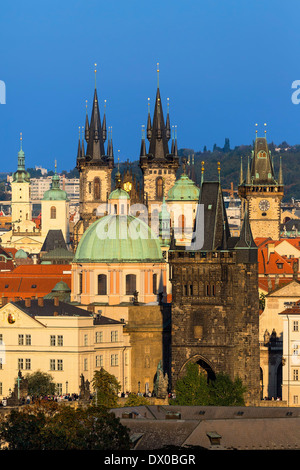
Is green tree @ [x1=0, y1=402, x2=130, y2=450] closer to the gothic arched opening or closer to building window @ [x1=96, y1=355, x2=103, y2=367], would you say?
the gothic arched opening

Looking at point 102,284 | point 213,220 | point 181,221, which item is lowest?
point 102,284

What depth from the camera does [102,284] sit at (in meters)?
161

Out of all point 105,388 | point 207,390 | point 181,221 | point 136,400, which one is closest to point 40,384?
point 105,388

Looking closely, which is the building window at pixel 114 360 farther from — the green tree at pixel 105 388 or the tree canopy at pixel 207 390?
the tree canopy at pixel 207 390

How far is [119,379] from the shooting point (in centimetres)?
15225

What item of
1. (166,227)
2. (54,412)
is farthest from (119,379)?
(166,227)

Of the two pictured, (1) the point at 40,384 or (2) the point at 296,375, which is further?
(2) the point at 296,375

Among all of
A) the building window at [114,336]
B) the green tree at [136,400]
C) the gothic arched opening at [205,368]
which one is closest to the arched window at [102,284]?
the building window at [114,336]

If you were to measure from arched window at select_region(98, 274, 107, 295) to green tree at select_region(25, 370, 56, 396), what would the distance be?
15596 millimetres

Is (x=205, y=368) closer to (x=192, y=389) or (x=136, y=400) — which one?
(x=192, y=389)

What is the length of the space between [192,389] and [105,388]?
546 cm

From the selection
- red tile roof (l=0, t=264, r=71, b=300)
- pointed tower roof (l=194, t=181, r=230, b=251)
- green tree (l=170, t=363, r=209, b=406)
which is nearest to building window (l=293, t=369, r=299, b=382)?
green tree (l=170, t=363, r=209, b=406)

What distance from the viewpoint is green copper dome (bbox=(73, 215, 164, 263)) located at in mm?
161000
